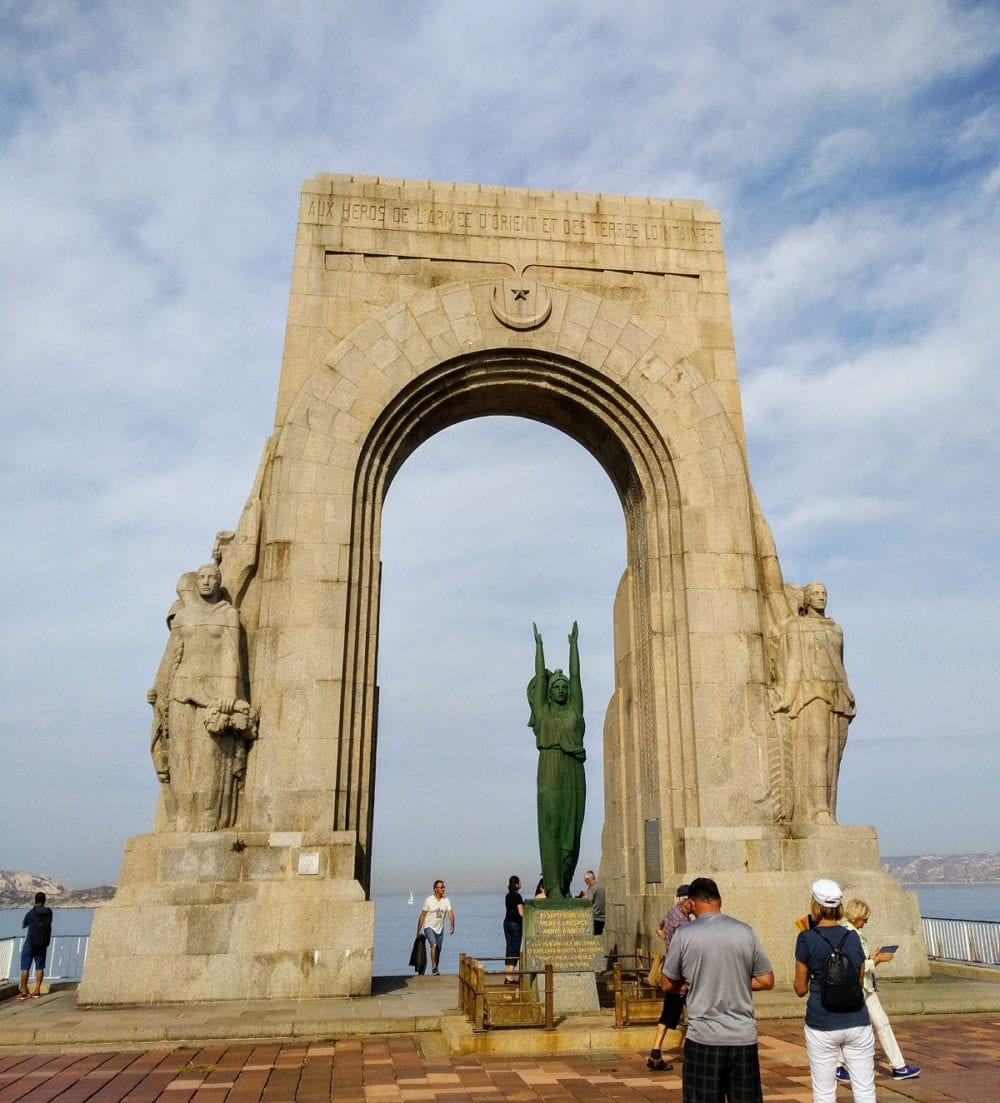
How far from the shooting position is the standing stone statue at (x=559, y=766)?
36.4ft

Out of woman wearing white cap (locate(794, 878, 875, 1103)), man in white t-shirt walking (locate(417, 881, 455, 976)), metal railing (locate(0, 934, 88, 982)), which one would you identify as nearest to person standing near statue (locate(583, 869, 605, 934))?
man in white t-shirt walking (locate(417, 881, 455, 976))

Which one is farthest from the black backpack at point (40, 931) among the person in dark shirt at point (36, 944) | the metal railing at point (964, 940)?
the metal railing at point (964, 940)

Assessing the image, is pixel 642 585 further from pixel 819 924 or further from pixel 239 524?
pixel 819 924

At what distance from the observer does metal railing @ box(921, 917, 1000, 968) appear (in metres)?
13.1

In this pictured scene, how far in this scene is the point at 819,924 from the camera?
490 cm

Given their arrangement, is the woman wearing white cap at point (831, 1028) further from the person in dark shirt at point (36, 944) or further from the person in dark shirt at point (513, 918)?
the person in dark shirt at point (36, 944)

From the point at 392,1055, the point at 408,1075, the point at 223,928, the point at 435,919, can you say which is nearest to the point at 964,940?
the point at 435,919

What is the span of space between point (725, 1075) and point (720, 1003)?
30cm

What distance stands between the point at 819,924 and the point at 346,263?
1210cm

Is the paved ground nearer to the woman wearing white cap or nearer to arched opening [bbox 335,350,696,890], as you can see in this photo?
the woman wearing white cap

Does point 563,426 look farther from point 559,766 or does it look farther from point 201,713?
point 201,713

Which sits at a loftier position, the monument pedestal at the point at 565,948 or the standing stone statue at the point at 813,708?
the standing stone statue at the point at 813,708

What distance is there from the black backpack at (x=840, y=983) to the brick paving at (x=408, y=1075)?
2.14m

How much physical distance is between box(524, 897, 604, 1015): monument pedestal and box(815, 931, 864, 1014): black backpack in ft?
16.2
